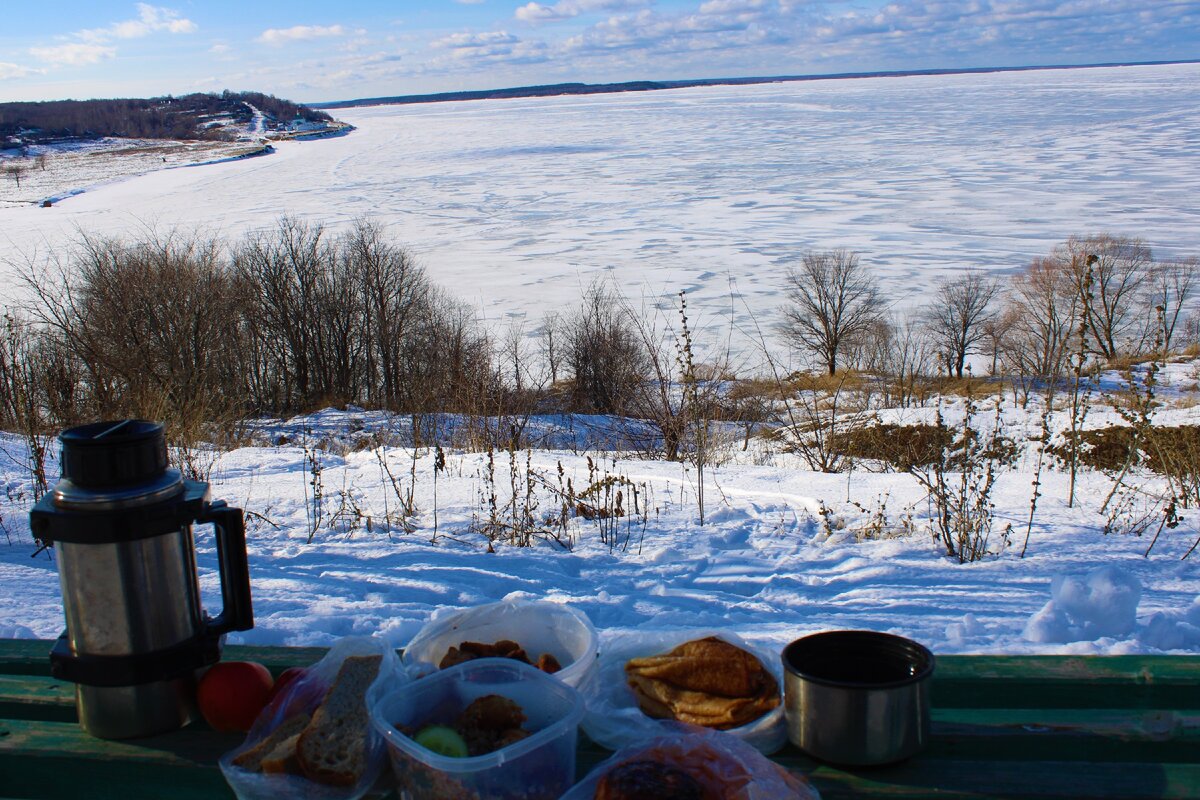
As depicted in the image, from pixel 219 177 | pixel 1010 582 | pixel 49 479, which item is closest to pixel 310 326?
pixel 49 479

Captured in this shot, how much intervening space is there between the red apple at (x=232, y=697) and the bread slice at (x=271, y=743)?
0.11 m

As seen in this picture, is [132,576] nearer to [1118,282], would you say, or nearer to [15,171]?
[1118,282]

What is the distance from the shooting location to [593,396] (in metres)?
33.2

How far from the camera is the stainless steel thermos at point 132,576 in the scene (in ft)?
5.19

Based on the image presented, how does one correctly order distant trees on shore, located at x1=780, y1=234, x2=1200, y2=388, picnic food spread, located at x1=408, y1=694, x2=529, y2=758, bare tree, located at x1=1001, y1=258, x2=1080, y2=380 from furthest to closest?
distant trees on shore, located at x1=780, y1=234, x2=1200, y2=388
bare tree, located at x1=1001, y1=258, x2=1080, y2=380
picnic food spread, located at x1=408, y1=694, x2=529, y2=758

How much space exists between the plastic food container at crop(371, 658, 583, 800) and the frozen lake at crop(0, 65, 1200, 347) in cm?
3304

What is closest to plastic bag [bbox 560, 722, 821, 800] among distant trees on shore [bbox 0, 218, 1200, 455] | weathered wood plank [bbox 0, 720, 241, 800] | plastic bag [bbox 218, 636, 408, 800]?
plastic bag [bbox 218, 636, 408, 800]

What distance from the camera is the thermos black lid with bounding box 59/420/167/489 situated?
157 centimetres

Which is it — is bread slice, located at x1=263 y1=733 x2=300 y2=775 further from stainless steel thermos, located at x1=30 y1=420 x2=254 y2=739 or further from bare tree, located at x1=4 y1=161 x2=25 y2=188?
bare tree, located at x1=4 y1=161 x2=25 y2=188

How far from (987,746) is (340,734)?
1.09 metres

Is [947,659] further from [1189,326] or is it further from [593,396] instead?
[1189,326]

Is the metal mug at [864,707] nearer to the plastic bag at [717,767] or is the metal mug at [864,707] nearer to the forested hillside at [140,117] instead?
the plastic bag at [717,767]

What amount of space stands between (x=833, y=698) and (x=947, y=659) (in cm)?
57

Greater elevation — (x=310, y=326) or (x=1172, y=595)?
(x=1172, y=595)
